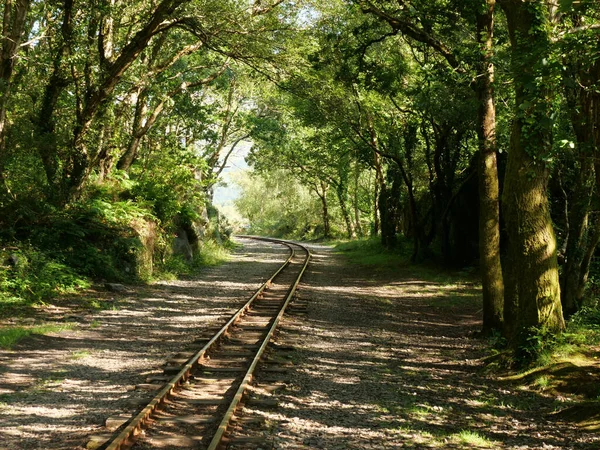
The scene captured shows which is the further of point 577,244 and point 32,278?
point 32,278

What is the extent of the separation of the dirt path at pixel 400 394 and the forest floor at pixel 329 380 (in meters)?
0.02

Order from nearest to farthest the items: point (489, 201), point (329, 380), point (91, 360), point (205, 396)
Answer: point (205, 396) → point (329, 380) → point (91, 360) → point (489, 201)

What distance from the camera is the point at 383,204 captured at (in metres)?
28.6

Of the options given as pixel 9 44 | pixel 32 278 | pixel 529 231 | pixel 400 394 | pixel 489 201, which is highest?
pixel 9 44

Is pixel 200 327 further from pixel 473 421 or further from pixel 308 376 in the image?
pixel 473 421

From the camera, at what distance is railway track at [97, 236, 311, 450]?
17.6 feet

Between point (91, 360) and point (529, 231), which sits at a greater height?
point (529, 231)

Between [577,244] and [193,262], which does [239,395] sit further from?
[193,262]

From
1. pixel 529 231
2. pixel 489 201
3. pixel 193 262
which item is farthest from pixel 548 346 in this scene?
pixel 193 262

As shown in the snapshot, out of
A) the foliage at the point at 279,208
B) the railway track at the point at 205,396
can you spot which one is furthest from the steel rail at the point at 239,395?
the foliage at the point at 279,208

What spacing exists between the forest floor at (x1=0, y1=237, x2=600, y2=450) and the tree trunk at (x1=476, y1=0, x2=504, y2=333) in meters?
0.69

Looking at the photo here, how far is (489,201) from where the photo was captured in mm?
10508

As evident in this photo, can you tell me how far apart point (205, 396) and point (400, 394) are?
7.88 ft

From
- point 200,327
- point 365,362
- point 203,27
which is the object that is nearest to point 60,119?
point 203,27
